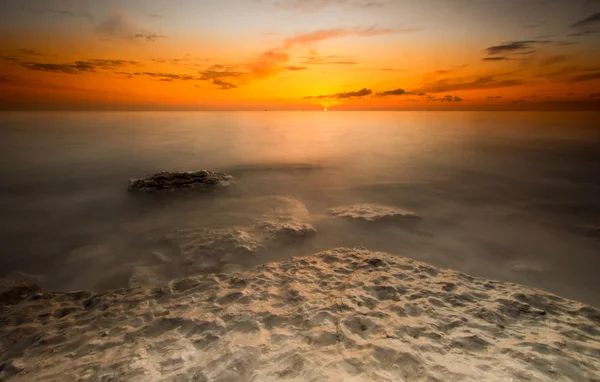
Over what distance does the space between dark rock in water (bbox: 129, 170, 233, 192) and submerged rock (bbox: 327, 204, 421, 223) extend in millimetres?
5215

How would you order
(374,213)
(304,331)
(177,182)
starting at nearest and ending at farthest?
(304,331) < (374,213) < (177,182)

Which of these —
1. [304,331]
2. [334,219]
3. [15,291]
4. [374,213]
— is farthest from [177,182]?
[304,331]

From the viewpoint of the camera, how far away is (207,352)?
336cm

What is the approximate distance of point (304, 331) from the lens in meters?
3.67

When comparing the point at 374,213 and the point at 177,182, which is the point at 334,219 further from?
the point at 177,182

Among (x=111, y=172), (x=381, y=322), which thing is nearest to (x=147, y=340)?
(x=381, y=322)

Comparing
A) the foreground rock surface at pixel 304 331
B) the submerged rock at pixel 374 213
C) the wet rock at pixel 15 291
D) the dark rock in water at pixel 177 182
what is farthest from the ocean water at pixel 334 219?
the foreground rock surface at pixel 304 331

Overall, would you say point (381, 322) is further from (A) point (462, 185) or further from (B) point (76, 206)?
(A) point (462, 185)

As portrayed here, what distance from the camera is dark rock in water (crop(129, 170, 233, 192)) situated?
1120cm

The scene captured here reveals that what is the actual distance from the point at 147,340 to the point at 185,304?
34.2 inches

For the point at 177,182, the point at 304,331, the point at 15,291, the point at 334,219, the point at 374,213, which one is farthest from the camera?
the point at 177,182

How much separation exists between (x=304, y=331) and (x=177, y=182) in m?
9.31

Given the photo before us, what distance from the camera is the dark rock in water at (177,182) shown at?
36.7 feet

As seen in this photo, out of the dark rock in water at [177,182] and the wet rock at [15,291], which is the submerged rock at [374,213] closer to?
the dark rock in water at [177,182]
